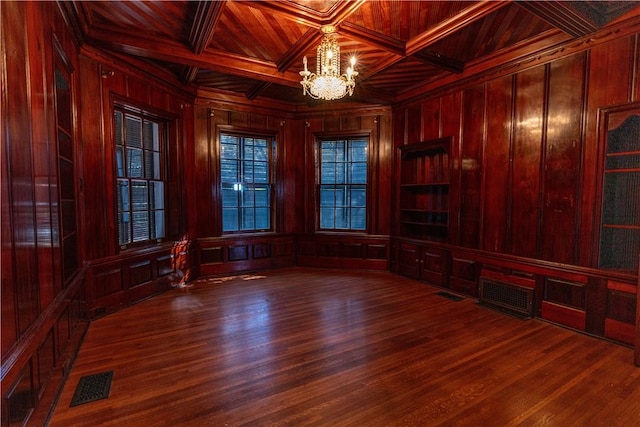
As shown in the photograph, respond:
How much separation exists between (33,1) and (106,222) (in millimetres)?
2403

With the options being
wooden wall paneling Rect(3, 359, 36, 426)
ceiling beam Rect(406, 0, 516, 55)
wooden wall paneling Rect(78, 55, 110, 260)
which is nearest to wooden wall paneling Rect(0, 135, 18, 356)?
wooden wall paneling Rect(3, 359, 36, 426)

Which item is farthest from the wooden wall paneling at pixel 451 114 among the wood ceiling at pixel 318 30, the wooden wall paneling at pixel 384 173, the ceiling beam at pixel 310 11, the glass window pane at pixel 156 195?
the glass window pane at pixel 156 195

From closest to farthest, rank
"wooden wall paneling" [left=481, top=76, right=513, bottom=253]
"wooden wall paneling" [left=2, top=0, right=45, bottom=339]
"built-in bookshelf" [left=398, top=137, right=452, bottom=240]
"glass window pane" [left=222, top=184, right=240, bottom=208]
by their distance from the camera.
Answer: "wooden wall paneling" [left=2, top=0, right=45, bottom=339]
"wooden wall paneling" [left=481, top=76, right=513, bottom=253]
"built-in bookshelf" [left=398, top=137, right=452, bottom=240]
"glass window pane" [left=222, top=184, right=240, bottom=208]

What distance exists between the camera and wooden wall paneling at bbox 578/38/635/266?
10.0 feet

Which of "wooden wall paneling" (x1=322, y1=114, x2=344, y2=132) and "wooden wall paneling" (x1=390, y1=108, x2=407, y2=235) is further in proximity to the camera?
"wooden wall paneling" (x1=322, y1=114, x2=344, y2=132)

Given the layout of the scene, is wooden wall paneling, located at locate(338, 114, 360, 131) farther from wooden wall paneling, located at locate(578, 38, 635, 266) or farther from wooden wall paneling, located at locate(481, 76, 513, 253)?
wooden wall paneling, located at locate(578, 38, 635, 266)

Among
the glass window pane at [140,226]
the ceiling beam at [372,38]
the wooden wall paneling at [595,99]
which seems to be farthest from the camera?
the glass window pane at [140,226]

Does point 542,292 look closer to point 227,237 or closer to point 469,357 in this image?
point 469,357

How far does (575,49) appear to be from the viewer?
336cm

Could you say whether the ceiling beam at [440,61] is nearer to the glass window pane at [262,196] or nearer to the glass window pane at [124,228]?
the glass window pane at [262,196]

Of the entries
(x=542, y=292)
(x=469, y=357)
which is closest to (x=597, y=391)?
(x=469, y=357)

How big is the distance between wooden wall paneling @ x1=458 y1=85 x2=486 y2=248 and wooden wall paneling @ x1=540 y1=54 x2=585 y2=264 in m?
0.85

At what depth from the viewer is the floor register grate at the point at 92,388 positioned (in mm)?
2213

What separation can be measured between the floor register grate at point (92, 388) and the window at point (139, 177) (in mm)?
2042
